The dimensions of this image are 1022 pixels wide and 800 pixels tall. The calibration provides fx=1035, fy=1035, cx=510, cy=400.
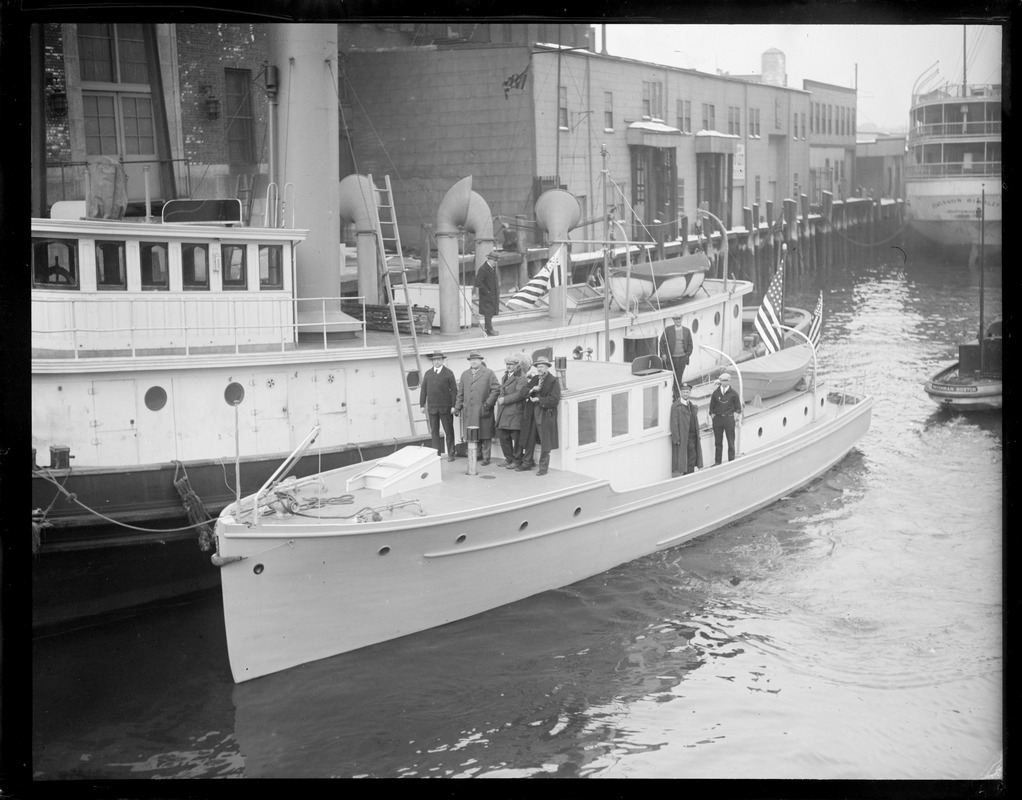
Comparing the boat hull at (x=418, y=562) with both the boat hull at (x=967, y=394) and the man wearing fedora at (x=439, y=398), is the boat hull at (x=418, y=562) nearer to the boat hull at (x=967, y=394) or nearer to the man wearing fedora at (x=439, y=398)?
the man wearing fedora at (x=439, y=398)

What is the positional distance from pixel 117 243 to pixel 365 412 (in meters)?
3.86

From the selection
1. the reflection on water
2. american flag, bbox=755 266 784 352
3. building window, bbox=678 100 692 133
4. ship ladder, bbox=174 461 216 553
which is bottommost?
the reflection on water

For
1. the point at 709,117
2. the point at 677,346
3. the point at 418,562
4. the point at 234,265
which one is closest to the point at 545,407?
the point at 418,562

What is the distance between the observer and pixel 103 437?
41.1 feet

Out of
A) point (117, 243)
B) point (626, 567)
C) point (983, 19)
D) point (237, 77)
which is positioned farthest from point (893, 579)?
point (237, 77)

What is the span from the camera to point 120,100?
2158 centimetres

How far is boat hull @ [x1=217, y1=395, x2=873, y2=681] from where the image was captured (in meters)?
10.7

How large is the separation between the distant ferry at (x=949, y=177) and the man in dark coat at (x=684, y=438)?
16.7 m

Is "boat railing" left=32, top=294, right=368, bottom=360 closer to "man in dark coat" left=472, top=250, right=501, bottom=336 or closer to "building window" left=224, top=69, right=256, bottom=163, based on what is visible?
"man in dark coat" left=472, top=250, right=501, bottom=336

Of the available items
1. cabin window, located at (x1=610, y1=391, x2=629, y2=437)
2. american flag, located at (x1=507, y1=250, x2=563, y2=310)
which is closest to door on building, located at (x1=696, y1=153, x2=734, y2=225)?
american flag, located at (x1=507, y1=250, x2=563, y2=310)

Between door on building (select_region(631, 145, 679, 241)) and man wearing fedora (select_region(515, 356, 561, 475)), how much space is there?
1844 cm

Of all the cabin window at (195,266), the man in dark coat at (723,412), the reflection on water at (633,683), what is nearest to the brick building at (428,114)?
the cabin window at (195,266)

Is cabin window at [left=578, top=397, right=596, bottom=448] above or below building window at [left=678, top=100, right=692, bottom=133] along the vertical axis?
below

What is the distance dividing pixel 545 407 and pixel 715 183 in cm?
2446
